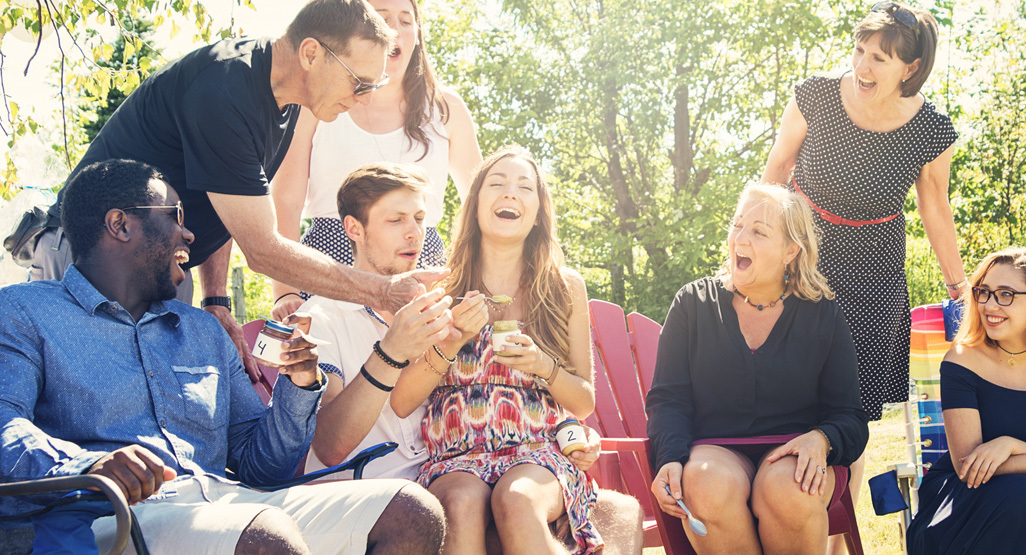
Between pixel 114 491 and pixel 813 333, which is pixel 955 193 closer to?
pixel 813 333

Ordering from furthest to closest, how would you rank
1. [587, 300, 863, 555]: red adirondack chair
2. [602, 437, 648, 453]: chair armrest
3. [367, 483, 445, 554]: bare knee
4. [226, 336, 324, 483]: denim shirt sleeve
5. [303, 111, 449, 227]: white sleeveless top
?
[587, 300, 863, 555]: red adirondack chair
[303, 111, 449, 227]: white sleeveless top
[602, 437, 648, 453]: chair armrest
[226, 336, 324, 483]: denim shirt sleeve
[367, 483, 445, 554]: bare knee

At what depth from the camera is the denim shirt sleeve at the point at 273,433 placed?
2416 millimetres

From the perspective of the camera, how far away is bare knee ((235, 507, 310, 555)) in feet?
6.26

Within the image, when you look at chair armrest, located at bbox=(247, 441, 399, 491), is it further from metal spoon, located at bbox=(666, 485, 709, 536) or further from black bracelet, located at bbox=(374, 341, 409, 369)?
metal spoon, located at bbox=(666, 485, 709, 536)

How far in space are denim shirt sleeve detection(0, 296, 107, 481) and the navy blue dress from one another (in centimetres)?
272

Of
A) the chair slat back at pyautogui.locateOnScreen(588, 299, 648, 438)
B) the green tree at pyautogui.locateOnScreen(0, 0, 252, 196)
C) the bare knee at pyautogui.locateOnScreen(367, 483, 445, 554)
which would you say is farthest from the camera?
the green tree at pyautogui.locateOnScreen(0, 0, 252, 196)

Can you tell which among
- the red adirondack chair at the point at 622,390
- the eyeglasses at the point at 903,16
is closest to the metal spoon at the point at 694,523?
the red adirondack chair at the point at 622,390

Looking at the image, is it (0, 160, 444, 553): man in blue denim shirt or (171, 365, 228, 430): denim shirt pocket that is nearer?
(0, 160, 444, 553): man in blue denim shirt

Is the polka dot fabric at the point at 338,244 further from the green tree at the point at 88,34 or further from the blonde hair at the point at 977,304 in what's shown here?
the green tree at the point at 88,34

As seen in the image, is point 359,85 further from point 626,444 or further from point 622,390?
point 622,390

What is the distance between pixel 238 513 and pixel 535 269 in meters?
1.60

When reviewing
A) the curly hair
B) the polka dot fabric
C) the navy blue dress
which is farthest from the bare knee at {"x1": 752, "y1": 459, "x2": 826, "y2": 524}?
the curly hair

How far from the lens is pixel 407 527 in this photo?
2.12 meters

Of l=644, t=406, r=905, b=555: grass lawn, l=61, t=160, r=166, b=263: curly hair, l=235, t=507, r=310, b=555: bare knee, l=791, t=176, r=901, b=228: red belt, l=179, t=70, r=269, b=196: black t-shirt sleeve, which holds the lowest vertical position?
l=644, t=406, r=905, b=555: grass lawn
